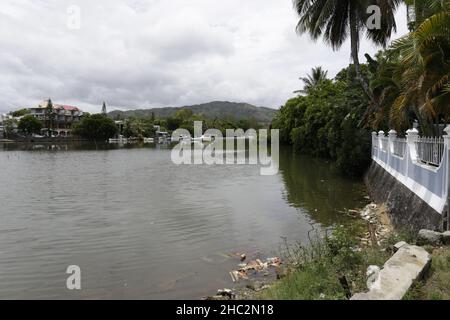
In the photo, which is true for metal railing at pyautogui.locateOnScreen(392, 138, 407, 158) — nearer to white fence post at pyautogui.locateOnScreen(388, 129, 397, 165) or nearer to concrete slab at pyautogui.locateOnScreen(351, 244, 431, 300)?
white fence post at pyautogui.locateOnScreen(388, 129, 397, 165)

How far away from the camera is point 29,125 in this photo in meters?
102

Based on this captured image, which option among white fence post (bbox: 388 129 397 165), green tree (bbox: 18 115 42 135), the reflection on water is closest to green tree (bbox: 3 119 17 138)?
green tree (bbox: 18 115 42 135)

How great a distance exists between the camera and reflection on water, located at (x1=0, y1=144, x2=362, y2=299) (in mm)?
8180

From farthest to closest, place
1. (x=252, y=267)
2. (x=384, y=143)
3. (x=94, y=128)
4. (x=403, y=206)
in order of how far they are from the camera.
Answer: (x=94, y=128) → (x=384, y=143) → (x=403, y=206) → (x=252, y=267)

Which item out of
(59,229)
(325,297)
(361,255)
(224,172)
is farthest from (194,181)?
(325,297)

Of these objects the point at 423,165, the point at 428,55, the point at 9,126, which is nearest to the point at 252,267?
the point at 423,165

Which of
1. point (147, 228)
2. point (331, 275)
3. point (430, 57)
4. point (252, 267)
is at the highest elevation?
point (430, 57)

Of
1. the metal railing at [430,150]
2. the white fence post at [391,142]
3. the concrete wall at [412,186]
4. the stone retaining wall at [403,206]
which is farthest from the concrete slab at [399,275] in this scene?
the white fence post at [391,142]

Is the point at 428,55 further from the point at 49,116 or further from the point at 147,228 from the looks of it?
the point at 49,116

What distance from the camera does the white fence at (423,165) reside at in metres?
8.03

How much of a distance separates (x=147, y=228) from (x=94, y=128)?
312ft

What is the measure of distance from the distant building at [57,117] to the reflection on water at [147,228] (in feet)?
305

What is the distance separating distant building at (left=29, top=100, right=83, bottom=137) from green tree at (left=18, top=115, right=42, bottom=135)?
3660 mm
